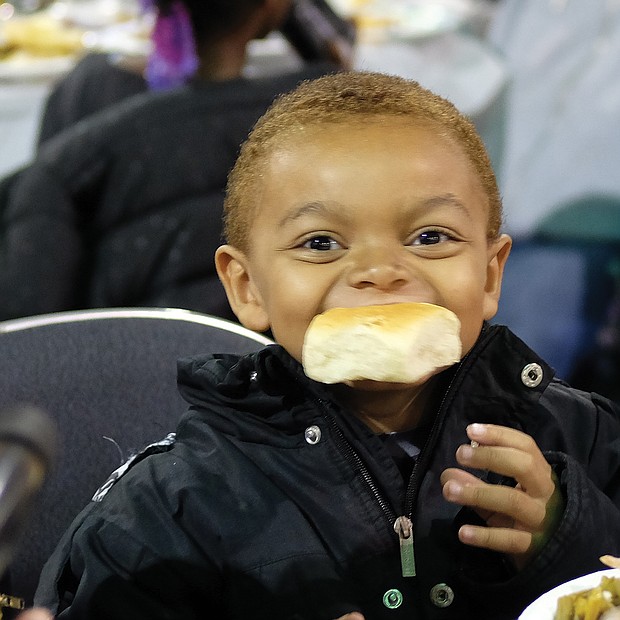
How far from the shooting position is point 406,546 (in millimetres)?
809

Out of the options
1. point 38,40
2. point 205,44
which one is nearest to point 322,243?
point 205,44

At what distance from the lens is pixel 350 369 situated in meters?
0.73

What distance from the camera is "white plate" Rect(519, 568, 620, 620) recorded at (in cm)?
56

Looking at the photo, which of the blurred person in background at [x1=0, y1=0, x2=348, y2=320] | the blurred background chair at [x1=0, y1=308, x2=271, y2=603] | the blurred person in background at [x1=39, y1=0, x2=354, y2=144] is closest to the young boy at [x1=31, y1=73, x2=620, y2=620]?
the blurred background chair at [x1=0, y1=308, x2=271, y2=603]

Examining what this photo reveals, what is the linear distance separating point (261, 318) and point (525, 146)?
2738 mm

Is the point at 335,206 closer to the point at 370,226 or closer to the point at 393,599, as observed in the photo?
the point at 370,226

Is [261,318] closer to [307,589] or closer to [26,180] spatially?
[307,589]

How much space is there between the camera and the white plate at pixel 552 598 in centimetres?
56

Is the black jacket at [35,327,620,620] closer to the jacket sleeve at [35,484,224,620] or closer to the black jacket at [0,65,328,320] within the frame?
the jacket sleeve at [35,484,224,620]

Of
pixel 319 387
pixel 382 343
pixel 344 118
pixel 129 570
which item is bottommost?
pixel 129 570

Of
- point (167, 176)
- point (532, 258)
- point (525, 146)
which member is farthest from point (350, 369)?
point (525, 146)

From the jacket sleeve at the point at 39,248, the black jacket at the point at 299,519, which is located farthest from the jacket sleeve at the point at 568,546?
the jacket sleeve at the point at 39,248

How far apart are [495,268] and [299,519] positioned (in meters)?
0.30

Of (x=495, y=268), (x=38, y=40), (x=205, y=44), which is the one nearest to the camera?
(x=495, y=268)
